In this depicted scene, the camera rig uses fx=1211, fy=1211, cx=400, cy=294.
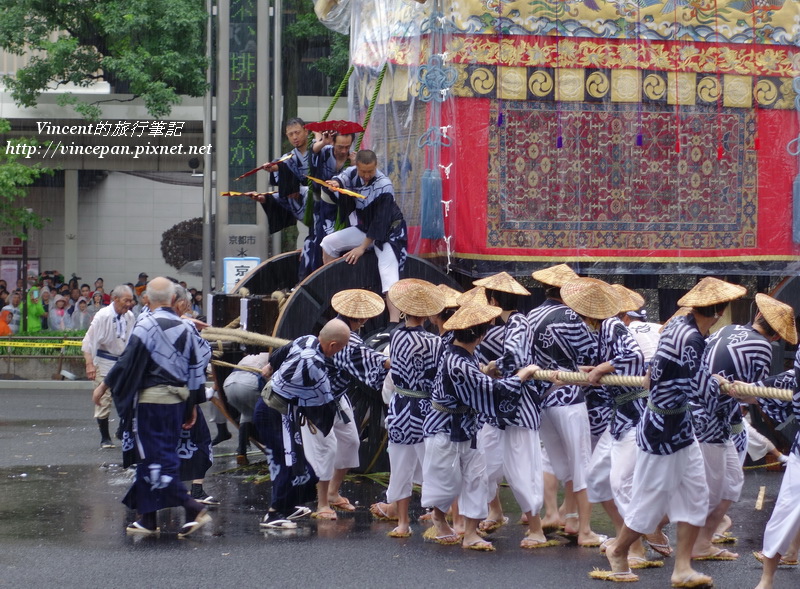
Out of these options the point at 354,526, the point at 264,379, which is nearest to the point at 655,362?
the point at 354,526

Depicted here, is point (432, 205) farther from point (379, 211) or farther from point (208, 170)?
point (208, 170)

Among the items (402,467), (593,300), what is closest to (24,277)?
(402,467)

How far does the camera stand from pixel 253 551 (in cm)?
704

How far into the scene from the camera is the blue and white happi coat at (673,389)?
608 centimetres

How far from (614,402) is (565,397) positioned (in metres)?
0.55

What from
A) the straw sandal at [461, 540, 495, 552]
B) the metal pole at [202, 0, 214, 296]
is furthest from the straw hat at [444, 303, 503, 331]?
the metal pole at [202, 0, 214, 296]

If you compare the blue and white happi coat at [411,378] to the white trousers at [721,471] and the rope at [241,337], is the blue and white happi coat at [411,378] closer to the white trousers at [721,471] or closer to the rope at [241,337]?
the rope at [241,337]

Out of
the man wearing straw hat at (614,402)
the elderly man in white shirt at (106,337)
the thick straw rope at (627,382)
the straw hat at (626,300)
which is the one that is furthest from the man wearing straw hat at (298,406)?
the elderly man in white shirt at (106,337)

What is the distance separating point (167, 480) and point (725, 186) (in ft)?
18.1

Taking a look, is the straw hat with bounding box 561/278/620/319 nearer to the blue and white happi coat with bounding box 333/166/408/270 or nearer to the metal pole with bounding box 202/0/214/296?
the blue and white happi coat with bounding box 333/166/408/270

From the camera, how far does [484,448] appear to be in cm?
734

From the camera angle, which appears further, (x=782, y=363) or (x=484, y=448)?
(x=782, y=363)

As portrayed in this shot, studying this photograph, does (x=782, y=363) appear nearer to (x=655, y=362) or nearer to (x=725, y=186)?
(x=725, y=186)

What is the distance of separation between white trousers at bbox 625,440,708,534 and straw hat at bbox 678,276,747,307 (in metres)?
0.71
